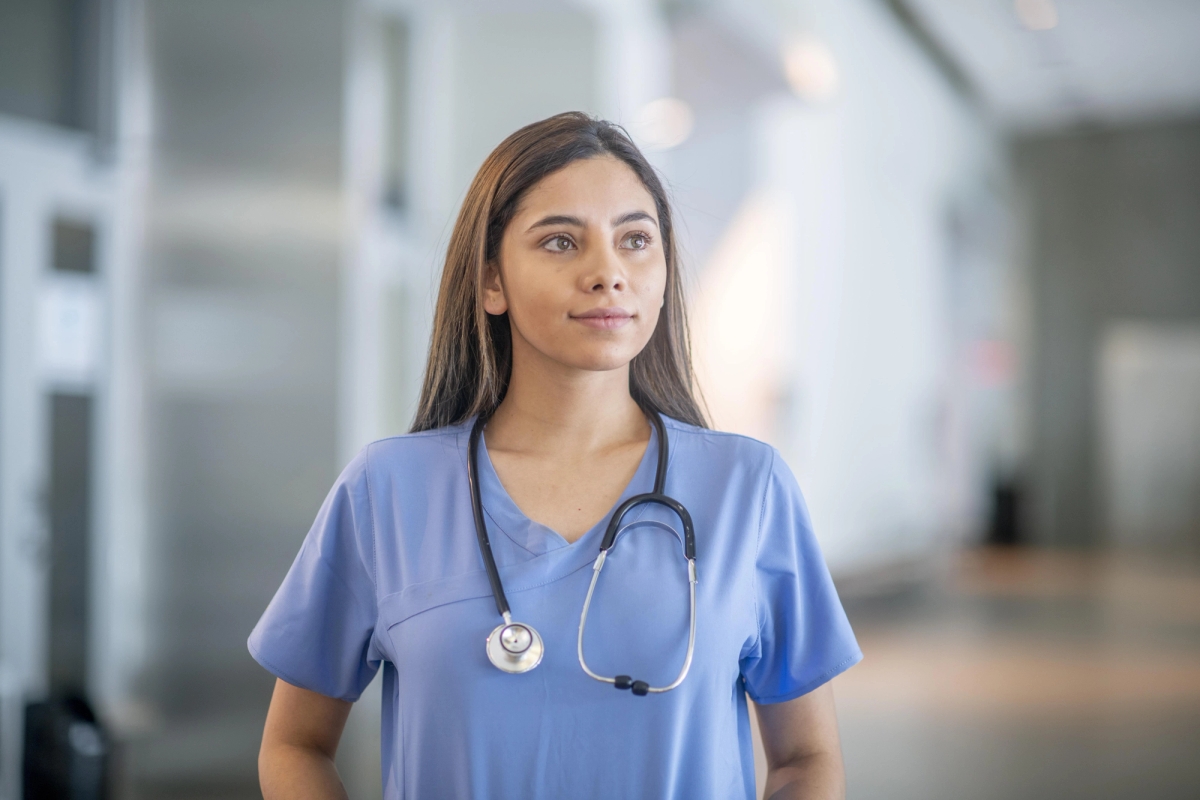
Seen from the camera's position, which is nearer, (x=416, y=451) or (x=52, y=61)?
(x=416, y=451)

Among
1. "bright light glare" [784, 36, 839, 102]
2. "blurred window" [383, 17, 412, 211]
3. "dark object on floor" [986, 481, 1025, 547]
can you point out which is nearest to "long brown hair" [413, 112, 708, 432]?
"blurred window" [383, 17, 412, 211]

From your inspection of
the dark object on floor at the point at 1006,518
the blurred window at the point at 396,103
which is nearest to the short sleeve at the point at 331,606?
the blurred window at the point at 396,103

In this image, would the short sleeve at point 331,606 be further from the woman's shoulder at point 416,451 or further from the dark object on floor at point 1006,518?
the dark object on floor at point 1006,518

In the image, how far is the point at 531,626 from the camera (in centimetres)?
111

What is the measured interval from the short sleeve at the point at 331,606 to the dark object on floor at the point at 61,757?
307 cm

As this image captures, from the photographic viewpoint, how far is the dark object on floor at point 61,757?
12.4 feet

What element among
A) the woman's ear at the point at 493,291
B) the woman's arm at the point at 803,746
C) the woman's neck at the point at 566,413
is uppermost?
the woman's ear at the point at 493,291

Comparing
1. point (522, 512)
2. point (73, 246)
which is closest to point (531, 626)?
point (522, 512)

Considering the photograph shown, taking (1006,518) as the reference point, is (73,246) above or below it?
above

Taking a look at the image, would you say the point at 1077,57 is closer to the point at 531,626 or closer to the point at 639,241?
the point at 639,241

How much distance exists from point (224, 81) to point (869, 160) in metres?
6.89

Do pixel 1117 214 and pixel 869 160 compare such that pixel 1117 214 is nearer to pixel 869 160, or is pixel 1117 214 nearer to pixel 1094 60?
pixel 1094 60

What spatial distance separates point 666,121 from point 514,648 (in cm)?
598

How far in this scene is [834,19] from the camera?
28.4 ft
